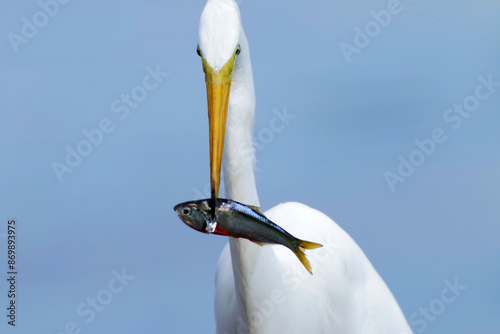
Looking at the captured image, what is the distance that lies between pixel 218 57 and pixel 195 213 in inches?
30.1

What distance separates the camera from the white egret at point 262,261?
12.4 ft

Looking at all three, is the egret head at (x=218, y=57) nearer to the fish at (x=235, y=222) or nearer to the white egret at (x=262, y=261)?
the white egret at (x=262, y=261)

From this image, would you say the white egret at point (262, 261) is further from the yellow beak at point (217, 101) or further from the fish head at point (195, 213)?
the fish head at point (195, 213)

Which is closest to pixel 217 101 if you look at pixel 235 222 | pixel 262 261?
pixel 235 222

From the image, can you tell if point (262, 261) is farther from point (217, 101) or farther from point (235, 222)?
point (217, 101)

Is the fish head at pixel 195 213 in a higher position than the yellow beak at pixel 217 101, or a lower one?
lower

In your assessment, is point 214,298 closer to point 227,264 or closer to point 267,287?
point 227,264

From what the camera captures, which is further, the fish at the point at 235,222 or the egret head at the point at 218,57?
the egret head at the point at 218,57

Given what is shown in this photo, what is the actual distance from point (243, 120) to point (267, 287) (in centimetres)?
99

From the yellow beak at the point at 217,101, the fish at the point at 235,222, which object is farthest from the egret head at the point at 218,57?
the fish at the point at 235,222

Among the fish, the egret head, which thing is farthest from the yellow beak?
the fish

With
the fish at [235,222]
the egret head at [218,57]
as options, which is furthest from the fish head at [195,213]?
the egret head at [218,57]

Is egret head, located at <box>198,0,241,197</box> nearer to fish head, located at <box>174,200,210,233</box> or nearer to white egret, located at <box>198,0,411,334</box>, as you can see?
white egret, located at <box>198,0,411,334</box>

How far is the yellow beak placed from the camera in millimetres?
3746
